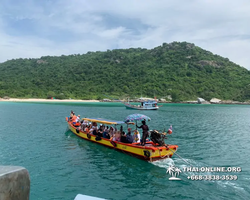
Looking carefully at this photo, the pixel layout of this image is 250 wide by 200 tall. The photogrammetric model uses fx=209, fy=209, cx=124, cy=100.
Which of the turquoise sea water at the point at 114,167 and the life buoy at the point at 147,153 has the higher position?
the life buoy at the point at 147,153

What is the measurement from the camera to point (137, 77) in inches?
4783

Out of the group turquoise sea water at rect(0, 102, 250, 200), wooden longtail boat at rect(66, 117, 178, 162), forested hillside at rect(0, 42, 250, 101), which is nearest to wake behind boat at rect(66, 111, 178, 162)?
wooden longtail boat at rect(66, 117, 178, 162)

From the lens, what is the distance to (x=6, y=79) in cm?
11606

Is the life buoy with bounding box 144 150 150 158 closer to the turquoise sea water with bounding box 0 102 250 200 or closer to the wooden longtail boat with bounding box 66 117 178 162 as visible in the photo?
the wooden longtail boat with bounding box 66 117 178 162

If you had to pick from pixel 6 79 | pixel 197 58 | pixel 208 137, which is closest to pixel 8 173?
pixel 208 137

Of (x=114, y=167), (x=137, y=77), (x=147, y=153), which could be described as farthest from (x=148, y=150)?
(x=137, y=77)

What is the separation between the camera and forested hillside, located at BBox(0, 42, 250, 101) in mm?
106875

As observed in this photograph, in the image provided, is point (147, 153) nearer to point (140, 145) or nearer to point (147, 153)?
point (147, 153)

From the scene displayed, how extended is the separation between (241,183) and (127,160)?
755cm

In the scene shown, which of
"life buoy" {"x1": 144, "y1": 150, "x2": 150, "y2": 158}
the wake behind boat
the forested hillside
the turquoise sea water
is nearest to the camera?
the turquoise sea water

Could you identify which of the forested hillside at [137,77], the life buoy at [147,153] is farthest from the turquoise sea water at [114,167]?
the forested hillside at [137,77]

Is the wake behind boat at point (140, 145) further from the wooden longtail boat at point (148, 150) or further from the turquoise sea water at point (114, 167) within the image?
the turquoise sea water at point (114, 167)

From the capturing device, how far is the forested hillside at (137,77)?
107m

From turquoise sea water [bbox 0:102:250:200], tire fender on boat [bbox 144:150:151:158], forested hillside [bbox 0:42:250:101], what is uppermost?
forested hillside [bbox 0:42:250:101]
